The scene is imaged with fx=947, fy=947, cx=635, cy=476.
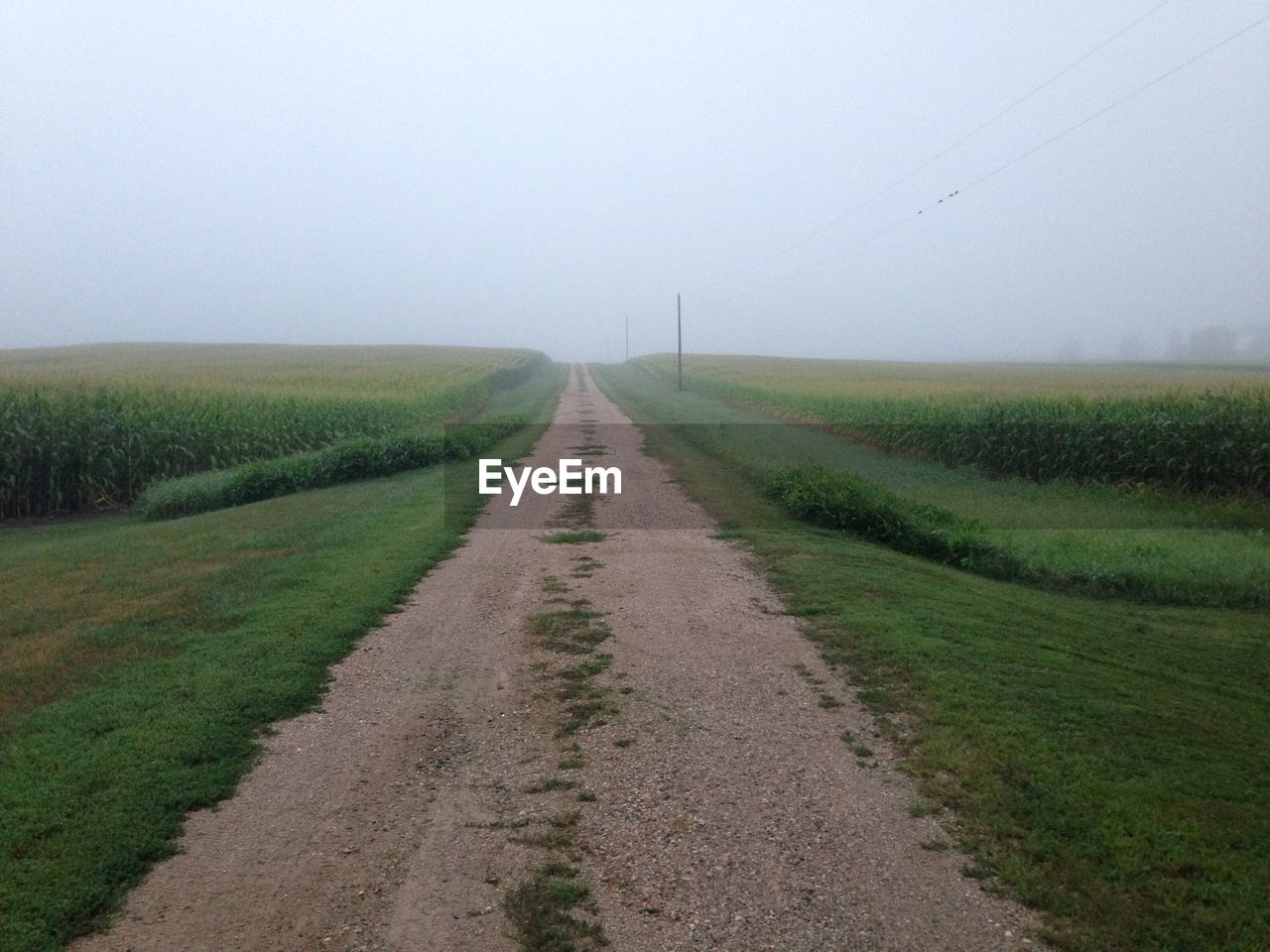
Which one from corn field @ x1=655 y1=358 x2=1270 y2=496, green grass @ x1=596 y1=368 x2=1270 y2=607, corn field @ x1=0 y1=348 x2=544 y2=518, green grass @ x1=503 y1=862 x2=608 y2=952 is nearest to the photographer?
green grass @ x1=503 y1=862 x2=608 y2=952

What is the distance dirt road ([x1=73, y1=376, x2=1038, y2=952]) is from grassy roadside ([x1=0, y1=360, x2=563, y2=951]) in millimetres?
246

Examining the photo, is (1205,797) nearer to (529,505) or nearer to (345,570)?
(345,570)

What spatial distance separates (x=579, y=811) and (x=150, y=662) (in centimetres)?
401

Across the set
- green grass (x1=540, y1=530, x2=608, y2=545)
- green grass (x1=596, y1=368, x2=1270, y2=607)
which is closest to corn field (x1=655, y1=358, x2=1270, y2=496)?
green grass (x1=596, y1=368, x2=1270, y2=607)

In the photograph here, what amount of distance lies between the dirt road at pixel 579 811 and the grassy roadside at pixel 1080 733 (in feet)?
0.96

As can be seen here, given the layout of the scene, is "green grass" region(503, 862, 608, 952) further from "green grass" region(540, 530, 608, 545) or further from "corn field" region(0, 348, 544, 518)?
"corn field" region(0, 348, 544, 518)

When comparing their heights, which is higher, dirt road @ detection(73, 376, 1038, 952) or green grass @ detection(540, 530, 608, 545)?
green grass @ detection(540, 530, 608, 545)

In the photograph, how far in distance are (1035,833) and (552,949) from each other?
7.32ft

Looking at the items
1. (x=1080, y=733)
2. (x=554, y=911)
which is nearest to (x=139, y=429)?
(x=554, y=911)

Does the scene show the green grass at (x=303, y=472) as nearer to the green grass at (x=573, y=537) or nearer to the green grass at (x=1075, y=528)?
the green grass at (x=1075, y=528)

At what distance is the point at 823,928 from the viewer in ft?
12.0

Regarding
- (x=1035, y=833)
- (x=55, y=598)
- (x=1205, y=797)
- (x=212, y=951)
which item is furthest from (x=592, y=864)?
(x=55, y=598)

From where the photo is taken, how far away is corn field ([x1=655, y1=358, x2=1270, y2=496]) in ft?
51.5

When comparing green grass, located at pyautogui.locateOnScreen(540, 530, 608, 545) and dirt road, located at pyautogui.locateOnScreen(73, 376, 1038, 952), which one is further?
green grass, located at pyautogui.locateOnScreen(540, 530, 608, 545)
